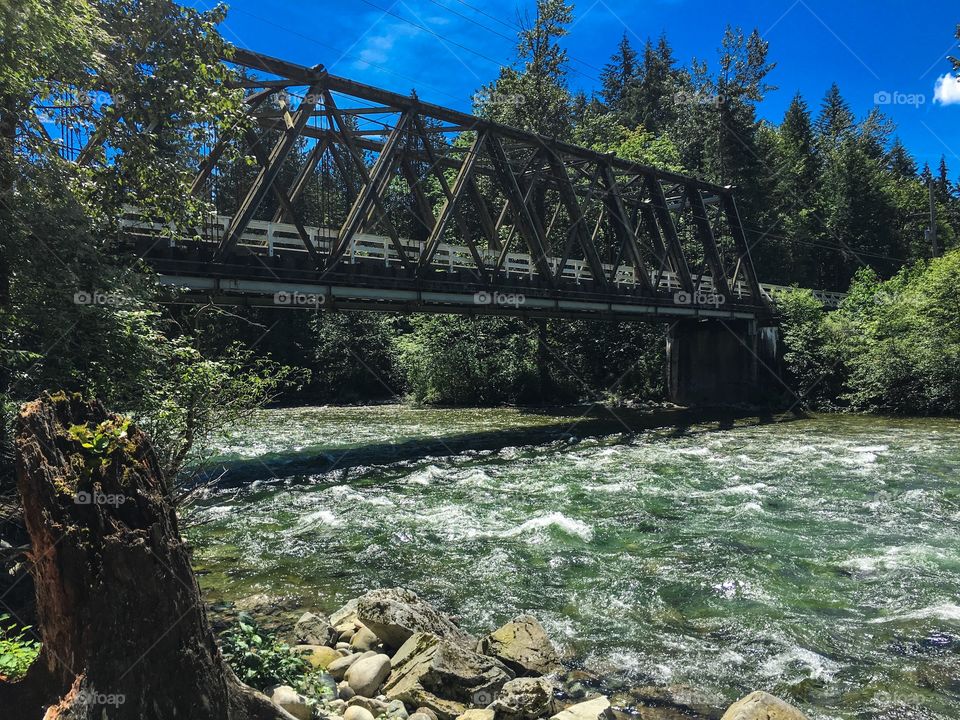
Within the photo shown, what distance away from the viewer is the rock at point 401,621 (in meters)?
6.19

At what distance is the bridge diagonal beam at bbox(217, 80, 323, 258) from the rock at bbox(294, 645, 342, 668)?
40.1ft

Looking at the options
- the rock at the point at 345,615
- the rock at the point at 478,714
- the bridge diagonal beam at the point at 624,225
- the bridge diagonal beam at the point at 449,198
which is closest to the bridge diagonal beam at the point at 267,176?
the bridge diagonal beam at the point at 449,198

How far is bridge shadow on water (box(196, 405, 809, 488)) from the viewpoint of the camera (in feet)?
53.4

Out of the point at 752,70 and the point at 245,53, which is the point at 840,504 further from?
the point at 752,70

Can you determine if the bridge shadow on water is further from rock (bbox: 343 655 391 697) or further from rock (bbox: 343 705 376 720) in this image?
rock (bbox: 343 705 376 720)

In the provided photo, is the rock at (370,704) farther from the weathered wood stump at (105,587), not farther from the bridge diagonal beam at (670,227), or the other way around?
the bridge diagonal beam at (670,227)

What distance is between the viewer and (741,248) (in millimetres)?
35938

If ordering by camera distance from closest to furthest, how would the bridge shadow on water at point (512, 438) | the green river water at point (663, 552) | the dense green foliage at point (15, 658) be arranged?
1. the dense green foliage at point (15, 658)
2. the green river water at point (663, 552)
3. the bridge shadow on water at point (512, 438)

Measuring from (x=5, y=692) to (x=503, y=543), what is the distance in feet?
23.4

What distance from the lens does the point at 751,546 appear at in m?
9.56

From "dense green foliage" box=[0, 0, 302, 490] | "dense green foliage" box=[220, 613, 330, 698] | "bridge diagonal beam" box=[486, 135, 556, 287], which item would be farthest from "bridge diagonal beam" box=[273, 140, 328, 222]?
"dense green foliage" box=[220, 613, 330, 698]

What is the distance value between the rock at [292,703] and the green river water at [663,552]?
2.80 m

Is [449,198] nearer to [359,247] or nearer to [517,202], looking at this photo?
[359,247]

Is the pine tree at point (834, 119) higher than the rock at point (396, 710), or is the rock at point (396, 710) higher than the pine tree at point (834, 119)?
the pine tree at point (834, 119)
